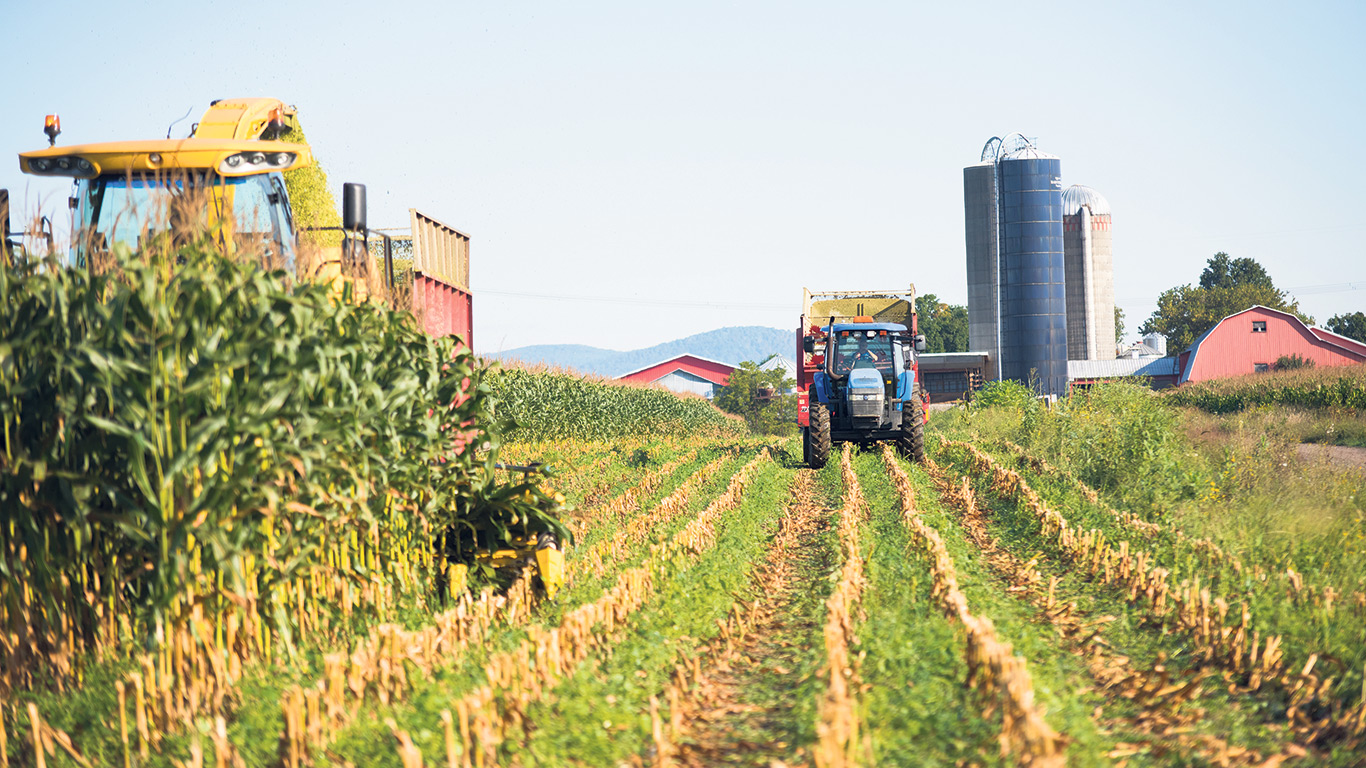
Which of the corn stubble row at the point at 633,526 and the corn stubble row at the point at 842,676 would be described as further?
the corn stubble row at the point at 633,526

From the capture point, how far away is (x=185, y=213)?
561 centimetres

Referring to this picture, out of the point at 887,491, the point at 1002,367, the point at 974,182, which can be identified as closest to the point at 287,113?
the point at 887,491

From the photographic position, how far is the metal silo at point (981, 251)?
193 ft

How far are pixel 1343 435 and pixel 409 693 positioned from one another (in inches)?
989

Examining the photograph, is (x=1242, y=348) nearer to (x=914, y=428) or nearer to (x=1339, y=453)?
(x=1339, y=453)

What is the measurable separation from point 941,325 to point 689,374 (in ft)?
135

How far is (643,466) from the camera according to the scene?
67.5 feet

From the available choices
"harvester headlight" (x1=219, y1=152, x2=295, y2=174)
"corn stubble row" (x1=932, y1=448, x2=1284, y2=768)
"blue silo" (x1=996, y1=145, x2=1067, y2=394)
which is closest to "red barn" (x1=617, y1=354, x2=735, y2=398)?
"blue silo" (x1=996, y1=145, x2=1067, y2=394)

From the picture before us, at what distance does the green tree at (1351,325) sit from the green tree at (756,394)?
59260 mm

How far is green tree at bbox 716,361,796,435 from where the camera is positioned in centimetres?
5244

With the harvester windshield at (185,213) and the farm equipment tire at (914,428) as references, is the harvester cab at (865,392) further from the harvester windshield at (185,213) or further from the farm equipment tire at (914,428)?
the harvester windshield at (185,213)

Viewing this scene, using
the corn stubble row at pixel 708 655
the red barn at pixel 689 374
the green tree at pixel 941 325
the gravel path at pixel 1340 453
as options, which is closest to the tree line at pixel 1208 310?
the green tree at pixel 941 325

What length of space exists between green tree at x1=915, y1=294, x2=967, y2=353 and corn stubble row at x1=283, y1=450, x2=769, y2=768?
94.1m

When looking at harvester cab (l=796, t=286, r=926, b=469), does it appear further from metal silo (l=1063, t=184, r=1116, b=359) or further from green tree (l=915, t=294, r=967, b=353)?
green tree (l=915, t=294, r=967, b=353)
